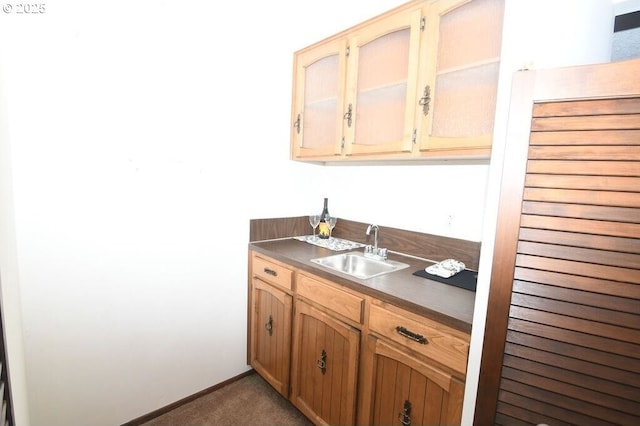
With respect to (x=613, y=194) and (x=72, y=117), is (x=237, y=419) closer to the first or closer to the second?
(x=72, y=117)

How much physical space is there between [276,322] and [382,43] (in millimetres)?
1603

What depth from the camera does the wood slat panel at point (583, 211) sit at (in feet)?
2.08

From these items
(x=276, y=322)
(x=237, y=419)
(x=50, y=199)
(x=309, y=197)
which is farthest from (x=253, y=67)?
(x=237, y=419)

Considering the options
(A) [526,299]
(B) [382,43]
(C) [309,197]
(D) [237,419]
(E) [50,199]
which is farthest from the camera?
(C) [309,197]

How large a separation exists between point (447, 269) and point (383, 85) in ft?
3.14

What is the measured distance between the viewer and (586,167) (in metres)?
0.67

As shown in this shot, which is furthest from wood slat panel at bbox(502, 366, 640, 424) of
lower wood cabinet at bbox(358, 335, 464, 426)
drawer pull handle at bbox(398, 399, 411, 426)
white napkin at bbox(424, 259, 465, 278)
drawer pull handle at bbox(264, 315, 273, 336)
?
drawer pull handle at bbox(264, 315, 273, 336)

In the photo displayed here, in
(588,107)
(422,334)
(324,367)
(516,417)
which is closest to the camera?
(588,107)

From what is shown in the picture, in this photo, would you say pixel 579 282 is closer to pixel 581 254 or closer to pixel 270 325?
pixel 581 254

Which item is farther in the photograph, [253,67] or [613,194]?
[253,67]

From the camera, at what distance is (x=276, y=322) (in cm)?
169

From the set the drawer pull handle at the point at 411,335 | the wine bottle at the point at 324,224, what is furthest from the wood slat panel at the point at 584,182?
the wine bottle at the point at 324,224

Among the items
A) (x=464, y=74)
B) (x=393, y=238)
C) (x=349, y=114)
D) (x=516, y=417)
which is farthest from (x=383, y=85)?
(x=516, y=417)

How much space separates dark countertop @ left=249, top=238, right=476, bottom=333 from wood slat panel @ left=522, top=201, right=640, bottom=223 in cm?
39
